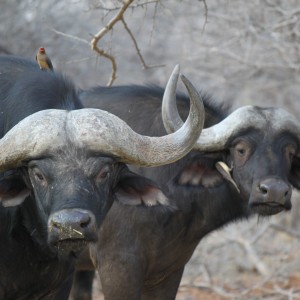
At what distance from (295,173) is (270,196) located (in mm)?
827

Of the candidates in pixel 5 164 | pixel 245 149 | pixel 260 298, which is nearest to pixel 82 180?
pixel 5 164

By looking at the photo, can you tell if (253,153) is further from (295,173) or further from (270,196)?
(295,173)

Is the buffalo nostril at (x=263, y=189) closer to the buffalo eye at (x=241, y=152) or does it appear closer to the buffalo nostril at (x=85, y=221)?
the buffalo eye at (x=241, y=152)

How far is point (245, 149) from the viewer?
7.82 metres

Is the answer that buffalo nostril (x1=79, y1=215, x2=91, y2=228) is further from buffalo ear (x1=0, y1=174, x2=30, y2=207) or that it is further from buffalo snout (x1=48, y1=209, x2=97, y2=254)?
buffalo ear (x1=0, y1=174, x2=30, y2=207)

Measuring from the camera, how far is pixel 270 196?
7.42m

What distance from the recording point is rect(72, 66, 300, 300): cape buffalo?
7.65 meters

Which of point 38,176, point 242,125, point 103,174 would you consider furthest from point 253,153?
point 38,176

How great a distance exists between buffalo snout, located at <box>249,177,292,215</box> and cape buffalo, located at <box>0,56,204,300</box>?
1387 mm

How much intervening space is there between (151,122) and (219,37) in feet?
18.2

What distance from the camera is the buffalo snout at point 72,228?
5.48 m

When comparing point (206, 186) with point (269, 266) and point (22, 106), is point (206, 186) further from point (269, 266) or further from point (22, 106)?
point (269, 266)

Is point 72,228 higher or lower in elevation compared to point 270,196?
lower

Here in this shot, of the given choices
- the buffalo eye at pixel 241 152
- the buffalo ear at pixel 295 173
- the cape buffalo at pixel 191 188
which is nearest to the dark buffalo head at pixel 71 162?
the cape buffalo at pixel 191 188
